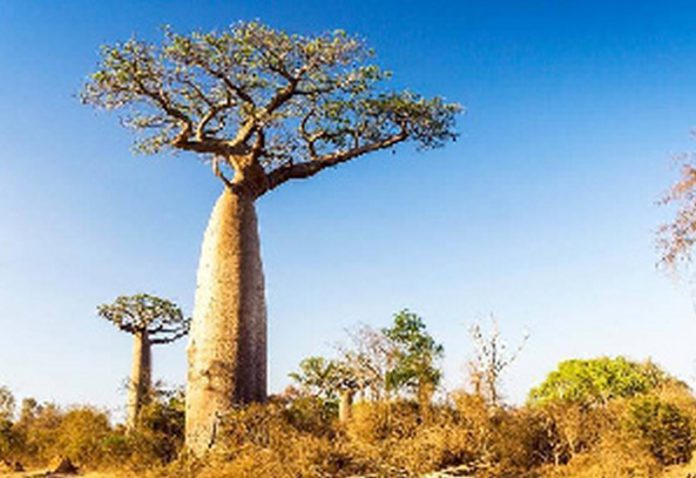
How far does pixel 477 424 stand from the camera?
7242mm

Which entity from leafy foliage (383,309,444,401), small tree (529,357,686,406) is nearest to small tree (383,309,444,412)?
leafy foliage (383,309,444,401)

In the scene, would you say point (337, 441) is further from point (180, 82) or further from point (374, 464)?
point (180, 82)

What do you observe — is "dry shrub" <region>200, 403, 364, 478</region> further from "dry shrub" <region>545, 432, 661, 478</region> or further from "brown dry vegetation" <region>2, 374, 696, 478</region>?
"dry shrub" <region>545, 432, 661, 478</region>

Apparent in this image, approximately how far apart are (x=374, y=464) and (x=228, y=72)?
460 centimetres

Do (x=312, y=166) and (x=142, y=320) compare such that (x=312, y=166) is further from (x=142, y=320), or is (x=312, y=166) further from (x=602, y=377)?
(x=602, y=377)

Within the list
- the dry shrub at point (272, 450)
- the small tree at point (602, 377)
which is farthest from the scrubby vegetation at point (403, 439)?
the small tree at point (602, 377)

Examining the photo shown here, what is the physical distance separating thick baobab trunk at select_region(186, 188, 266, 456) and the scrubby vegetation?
0.29 m

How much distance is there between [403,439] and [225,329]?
221 centimetres

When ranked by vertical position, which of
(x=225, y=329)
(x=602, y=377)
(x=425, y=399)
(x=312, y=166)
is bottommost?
(x=425, y=399)

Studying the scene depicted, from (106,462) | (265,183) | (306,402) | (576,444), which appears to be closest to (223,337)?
(306,402)

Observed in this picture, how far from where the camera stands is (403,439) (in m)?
6.84

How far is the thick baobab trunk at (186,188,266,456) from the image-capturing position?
7.13m

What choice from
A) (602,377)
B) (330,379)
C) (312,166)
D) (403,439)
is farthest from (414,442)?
(602,377)

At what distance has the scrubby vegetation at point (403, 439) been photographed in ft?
20.4
